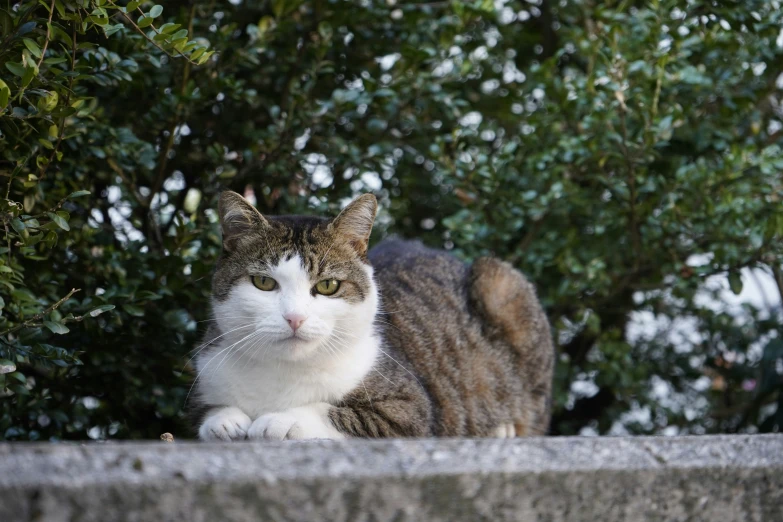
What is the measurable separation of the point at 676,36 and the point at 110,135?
224 cm

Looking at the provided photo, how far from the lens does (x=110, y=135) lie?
2.76 m

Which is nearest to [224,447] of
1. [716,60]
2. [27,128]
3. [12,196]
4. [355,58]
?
[27,128]

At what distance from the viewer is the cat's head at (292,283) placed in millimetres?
2361

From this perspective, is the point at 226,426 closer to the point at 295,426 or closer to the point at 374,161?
the point at 295,426

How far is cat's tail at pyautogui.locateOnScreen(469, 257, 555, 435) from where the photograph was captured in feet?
11.2

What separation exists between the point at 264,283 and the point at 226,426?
46 centimetres

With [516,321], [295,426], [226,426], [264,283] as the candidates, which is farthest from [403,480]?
[516,321]

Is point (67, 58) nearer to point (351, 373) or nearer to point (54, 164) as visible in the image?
point (54, 164)

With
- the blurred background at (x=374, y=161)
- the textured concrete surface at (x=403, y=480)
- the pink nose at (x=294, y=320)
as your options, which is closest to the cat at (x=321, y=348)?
the pink nose at (x=294, y=320)

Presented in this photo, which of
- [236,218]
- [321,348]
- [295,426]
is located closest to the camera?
[295,426]

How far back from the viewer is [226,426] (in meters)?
2.27

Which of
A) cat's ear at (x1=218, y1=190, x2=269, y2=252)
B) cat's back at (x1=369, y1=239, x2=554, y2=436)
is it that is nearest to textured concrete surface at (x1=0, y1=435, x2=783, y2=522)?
cat's ear at (x1=218, y1=190, x2=269, y2=252)

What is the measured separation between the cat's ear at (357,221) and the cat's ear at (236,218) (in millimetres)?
242

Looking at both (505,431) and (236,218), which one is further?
(505,431)
